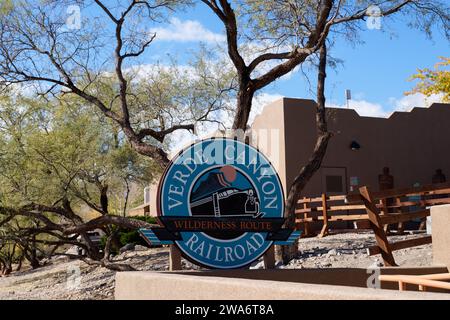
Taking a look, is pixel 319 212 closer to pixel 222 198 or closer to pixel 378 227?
pixel 378 227

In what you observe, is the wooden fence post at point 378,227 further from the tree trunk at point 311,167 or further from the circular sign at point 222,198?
the tree trunk at point 311,167

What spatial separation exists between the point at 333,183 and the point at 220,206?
690 inches

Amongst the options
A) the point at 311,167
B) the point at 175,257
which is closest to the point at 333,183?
the point at 311,167

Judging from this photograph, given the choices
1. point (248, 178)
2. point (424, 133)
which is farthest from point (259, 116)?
point (248, 178)

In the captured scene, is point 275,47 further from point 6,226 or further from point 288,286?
point 288,286

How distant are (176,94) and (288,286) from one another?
54.8ft

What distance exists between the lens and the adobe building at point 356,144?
74.6 ft

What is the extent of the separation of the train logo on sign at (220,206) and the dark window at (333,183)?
16889 millimetres

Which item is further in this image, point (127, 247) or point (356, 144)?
point (356, 144)

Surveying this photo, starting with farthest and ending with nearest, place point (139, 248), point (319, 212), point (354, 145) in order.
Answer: point (354, 145) → point (139, 248) → point (319, 212)

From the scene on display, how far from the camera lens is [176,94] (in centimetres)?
2005

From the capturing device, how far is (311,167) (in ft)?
50.0

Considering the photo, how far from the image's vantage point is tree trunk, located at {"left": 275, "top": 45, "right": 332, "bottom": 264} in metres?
14.8

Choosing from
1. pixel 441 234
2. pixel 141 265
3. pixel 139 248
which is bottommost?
→ pixel 141 265
